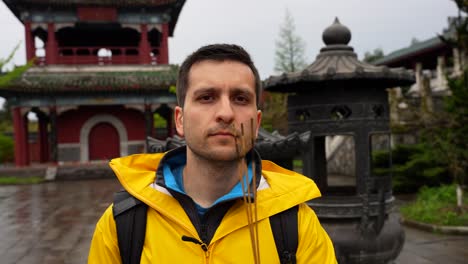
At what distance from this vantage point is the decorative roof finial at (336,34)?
4.18 meters

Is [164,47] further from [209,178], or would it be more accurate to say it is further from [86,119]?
[209,178]

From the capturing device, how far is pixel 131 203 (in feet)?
4.83

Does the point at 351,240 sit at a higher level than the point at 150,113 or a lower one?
lower

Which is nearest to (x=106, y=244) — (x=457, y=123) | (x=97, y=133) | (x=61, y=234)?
(x=61, y=234)

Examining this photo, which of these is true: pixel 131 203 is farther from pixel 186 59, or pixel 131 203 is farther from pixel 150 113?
pixel 150 113

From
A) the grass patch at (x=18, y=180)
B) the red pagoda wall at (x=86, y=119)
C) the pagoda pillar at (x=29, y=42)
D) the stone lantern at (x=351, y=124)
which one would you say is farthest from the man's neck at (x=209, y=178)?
the pagoda pillar at (x=29, y=42)

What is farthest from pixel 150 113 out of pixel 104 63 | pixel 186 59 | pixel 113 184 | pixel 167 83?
pixel 186 59

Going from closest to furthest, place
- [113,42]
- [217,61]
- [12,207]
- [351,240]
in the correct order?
[217,61] < [351,240] < [12,207] < [113,42]

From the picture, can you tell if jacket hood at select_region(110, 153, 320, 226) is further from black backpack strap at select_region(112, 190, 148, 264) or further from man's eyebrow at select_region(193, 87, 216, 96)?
man's eyebrow at select_region(193, 87, 216, 96)

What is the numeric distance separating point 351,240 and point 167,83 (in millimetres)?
14995

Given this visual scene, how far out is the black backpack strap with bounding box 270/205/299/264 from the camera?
1.41 metres

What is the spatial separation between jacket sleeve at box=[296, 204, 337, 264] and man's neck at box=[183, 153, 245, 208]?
0.92 ft

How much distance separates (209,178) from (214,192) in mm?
61

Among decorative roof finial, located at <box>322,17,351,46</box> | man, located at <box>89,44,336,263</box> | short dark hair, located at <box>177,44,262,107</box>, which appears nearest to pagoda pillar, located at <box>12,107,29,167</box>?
decorative roof finial, located at <box>322,17,351,46</box>
